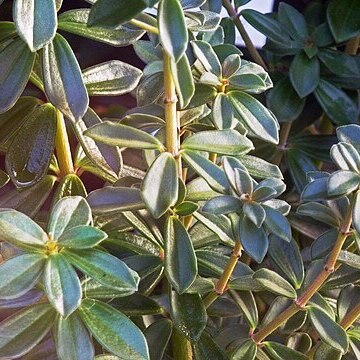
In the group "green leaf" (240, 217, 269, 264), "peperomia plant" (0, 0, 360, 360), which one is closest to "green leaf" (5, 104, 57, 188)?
"peperomia plant" (0, 0, 360, 360)

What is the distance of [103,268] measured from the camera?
1.71 ft

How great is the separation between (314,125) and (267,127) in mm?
546

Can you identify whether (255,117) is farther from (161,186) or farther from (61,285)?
(61,285)

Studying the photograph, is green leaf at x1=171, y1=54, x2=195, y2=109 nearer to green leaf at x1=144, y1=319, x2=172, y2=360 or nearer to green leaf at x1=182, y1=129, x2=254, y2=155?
green leaf at x1=182, y1=129, x2=254, y2=155

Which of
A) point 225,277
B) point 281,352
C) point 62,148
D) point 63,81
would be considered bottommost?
point 281,352

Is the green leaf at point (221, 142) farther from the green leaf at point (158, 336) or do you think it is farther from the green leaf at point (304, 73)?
the green leaf at point (304, 73)

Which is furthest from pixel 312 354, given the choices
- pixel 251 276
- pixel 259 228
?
pixel 259 228

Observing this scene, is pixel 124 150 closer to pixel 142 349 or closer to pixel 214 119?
pixel 214 119

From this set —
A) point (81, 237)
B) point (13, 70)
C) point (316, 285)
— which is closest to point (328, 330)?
point (316, 285)

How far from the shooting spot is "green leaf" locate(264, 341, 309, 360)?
0.69 m

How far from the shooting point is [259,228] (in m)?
0.59

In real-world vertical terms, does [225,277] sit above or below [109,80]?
below

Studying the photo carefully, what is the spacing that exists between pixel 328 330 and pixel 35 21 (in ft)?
1.36

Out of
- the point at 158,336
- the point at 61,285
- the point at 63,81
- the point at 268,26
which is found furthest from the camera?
the point at 268,26
